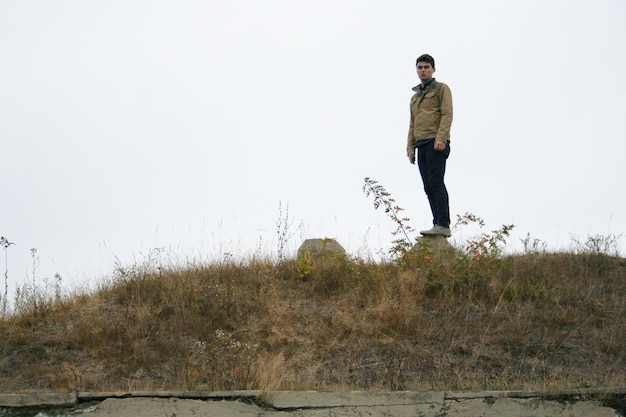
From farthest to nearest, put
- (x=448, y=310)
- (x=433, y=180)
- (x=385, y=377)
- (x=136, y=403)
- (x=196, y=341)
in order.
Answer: (x=433, y=180) → (x=448, y=310) → (x=196, y=341) → (x=385, y=377) → (x=136, y=403)

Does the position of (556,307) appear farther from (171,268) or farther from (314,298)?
(171,268)

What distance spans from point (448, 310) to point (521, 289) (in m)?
0.98

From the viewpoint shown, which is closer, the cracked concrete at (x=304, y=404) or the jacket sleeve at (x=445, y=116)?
the cracked concrete at (x=304, y=404)

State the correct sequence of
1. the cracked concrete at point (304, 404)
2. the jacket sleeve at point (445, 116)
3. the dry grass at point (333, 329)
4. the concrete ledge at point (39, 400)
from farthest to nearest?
1. the jacket sleeve at point (445, 116)
2. the dry grass at point (333, 329)
3. the concrete ledge at point (39, 400)
4. the cracked concrete at point (304, 404)

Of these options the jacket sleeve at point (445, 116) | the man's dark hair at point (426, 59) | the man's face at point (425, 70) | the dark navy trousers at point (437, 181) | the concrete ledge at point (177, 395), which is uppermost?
the man's dark hair at point (426, 59)

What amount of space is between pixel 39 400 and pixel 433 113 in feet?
18.0

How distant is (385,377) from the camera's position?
273 inches

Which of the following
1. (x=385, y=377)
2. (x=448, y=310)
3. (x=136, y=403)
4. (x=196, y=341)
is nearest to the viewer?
(x=136, y=403)

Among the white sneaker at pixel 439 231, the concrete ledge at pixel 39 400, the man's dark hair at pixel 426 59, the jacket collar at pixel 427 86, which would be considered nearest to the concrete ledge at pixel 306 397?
the concrete ledge at pixel 39 400

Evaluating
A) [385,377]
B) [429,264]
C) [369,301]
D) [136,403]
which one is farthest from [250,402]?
[429,264]

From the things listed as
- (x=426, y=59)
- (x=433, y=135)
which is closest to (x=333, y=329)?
(x=433, y=135)

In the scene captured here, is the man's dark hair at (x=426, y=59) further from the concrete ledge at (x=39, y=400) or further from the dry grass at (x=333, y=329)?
the concrete ledge at (x=39, y=400)

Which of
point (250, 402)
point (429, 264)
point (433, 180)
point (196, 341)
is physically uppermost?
point (433, 180)

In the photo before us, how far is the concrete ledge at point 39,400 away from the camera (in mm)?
6090
